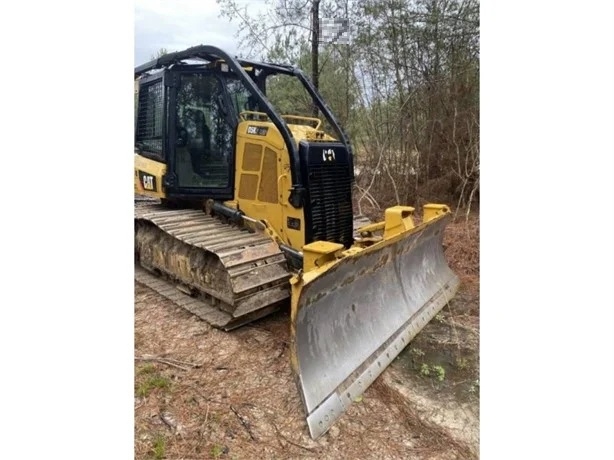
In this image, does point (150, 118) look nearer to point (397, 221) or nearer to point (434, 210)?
point (397, 221)

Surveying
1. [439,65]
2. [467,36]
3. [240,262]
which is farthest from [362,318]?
[439,65]

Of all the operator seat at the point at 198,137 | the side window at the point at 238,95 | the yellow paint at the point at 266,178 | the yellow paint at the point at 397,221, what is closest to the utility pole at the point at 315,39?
the side window at the point at 238,95

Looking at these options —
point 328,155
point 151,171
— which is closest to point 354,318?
point 328,155

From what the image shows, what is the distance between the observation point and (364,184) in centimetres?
553

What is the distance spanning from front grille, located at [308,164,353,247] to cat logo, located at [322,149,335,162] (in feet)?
0.14

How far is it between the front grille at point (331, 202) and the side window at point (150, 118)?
1288mm

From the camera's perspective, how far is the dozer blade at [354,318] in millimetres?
2039

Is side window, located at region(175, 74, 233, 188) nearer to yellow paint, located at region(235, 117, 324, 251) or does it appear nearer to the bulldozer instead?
the bulldozer

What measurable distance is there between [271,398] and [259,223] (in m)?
1.32

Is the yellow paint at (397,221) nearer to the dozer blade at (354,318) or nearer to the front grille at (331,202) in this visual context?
the dozer blade at (354,318)

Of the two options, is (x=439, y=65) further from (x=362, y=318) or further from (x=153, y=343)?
(x=153, y=343)

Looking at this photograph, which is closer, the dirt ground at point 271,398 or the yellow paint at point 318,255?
the dirt ground at point 271,398

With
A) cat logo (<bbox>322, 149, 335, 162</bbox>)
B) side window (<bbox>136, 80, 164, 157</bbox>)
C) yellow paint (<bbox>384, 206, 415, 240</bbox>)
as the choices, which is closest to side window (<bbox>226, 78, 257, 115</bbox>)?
side window (<bbox>136, 80, 164, 157</bbox>)

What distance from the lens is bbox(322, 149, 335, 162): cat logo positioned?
3053 millimetres
